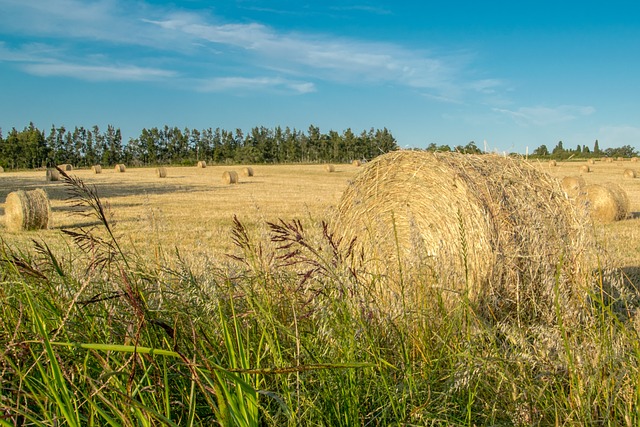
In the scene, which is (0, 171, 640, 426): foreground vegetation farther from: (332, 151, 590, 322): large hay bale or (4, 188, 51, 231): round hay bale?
(4, 188, 51, 231): round hay bale

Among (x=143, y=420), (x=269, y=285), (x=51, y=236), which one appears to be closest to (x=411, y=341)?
(x=269, y=285)

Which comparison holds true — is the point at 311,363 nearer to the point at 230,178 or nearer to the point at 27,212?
the point at 27,212

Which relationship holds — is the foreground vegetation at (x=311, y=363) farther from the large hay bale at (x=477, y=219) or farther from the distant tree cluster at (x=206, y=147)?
the distant tree cluster at (x=206, y=147)

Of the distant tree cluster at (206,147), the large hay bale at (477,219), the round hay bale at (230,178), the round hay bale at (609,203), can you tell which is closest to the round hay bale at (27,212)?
the large hay bale at (477,219)

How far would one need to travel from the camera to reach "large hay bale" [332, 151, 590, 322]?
527 centimetres

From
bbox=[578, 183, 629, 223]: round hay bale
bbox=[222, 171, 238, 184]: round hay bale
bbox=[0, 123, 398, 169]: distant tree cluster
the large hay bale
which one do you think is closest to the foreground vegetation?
the large hay bale

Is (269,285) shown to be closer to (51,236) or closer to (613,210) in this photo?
(51,236)

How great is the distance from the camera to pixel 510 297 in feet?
17.7

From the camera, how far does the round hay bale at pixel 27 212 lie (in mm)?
14422

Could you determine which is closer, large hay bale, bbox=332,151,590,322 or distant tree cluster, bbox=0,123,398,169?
large hay bale, bbox=332,151,590,322

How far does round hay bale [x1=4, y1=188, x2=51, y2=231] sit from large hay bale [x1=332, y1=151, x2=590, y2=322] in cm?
1085

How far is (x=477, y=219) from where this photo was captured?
5562 millimetres

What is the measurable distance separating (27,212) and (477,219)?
506 inches

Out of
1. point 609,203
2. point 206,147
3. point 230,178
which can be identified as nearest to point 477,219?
point 609,203
